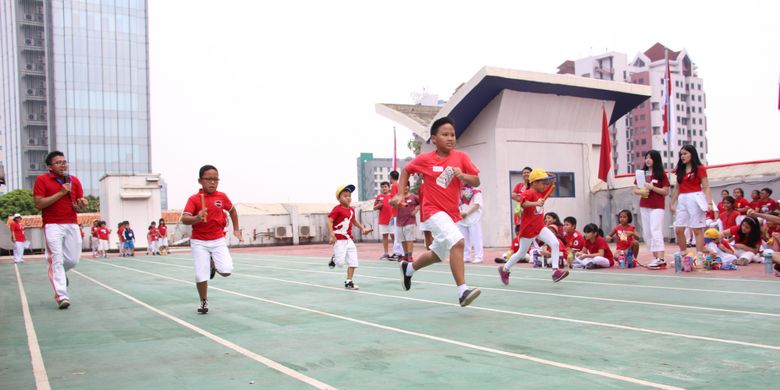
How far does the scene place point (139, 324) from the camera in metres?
7.02

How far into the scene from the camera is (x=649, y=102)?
426 ft

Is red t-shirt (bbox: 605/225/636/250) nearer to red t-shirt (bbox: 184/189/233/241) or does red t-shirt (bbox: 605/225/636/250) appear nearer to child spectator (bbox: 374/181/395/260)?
child spectator (bbox: 374/181/395/260)

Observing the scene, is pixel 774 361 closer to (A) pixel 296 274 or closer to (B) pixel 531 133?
(A) pixel 296 274

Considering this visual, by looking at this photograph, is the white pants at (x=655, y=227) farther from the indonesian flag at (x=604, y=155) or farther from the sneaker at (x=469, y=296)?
the indonesian flag at (x=604, y=155)

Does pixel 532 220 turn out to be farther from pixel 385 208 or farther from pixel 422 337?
pixel 385 208

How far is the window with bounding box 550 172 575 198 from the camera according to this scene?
25438 millimetres

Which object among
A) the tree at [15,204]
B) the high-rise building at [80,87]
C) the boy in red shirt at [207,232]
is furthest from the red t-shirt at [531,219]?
the high-rise building at [80,87]

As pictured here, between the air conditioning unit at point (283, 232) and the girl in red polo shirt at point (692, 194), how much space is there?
3306 centimetres

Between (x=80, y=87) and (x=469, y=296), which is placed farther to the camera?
(x=80, y=87)

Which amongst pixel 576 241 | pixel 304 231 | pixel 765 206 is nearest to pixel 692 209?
pixel 576 241

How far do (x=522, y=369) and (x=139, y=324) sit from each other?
4.45 m

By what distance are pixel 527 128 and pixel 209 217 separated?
18459 millimetres

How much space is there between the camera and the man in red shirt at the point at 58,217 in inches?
347

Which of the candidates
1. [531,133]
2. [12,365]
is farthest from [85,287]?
[531,133]
